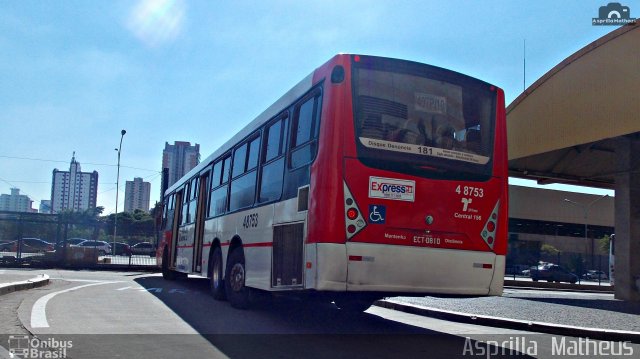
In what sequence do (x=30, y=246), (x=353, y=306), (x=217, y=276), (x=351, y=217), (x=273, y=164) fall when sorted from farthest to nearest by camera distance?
(x=30, y=246), (x=217, y=276), (x=353, y=306), (x=273, y=164), (x=351, y=217)

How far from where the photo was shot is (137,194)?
9638 cm

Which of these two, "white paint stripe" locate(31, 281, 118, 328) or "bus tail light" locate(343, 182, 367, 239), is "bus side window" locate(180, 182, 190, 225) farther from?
"bus tail light" locate(343, 182, 367, 239)

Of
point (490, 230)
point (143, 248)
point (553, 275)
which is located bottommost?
point (553, 275)

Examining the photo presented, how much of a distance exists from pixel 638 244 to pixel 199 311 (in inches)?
660

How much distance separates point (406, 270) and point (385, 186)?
1133mm

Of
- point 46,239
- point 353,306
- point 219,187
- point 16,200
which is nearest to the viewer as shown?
point 353,306

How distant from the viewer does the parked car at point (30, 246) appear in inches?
1123

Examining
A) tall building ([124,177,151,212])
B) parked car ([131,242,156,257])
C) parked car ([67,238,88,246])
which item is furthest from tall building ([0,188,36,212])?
parked car ([67,238,88,246])

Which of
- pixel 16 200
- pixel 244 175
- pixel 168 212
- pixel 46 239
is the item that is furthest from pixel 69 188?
pixel 244 175

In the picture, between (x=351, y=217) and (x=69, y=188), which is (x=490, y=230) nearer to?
(x=351, y=217)

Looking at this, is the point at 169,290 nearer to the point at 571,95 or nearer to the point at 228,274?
the point at 228,274

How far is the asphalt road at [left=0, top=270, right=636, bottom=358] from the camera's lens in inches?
265

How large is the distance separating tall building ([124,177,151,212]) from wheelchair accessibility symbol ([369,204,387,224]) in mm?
91288

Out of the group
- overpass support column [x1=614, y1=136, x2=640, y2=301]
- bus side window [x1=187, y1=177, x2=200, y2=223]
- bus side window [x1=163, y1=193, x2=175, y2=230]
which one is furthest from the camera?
overpass support column [x1=614, y1=136, x2=640, y2=301]
